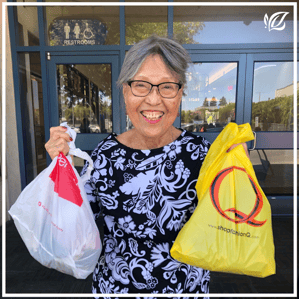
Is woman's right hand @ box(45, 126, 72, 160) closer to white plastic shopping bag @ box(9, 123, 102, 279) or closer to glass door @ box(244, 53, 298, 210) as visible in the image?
white plastic shopping bag @ box(9, 123, 102, 279)

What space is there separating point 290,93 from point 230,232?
4.36 metres

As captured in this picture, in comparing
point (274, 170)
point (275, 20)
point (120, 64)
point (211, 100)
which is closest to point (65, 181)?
point (120, 64)

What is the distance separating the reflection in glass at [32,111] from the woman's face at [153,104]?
141 inches

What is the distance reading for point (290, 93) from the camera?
4141mm

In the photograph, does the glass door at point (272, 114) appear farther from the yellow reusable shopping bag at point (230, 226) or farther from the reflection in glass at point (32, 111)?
the reflection in glass at point (32, 111)

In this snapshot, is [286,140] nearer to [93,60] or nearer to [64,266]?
[93,60]

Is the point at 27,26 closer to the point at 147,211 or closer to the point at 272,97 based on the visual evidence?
the point at 147,211

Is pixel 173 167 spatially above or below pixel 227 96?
below

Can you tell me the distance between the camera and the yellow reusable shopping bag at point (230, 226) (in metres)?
0.90

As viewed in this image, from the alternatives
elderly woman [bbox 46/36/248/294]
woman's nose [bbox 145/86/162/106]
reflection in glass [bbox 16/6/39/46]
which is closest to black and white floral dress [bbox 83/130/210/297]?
elderly woman [bbox 46/36/248/294]

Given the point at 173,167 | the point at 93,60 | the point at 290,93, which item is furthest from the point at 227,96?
the point at 173,167

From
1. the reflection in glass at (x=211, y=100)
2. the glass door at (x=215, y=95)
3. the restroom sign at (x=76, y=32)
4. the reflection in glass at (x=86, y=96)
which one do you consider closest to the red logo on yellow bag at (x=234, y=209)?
the glass door at (x=215, y=95)

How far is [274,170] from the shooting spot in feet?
14.2

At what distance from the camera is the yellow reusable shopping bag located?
90cm
